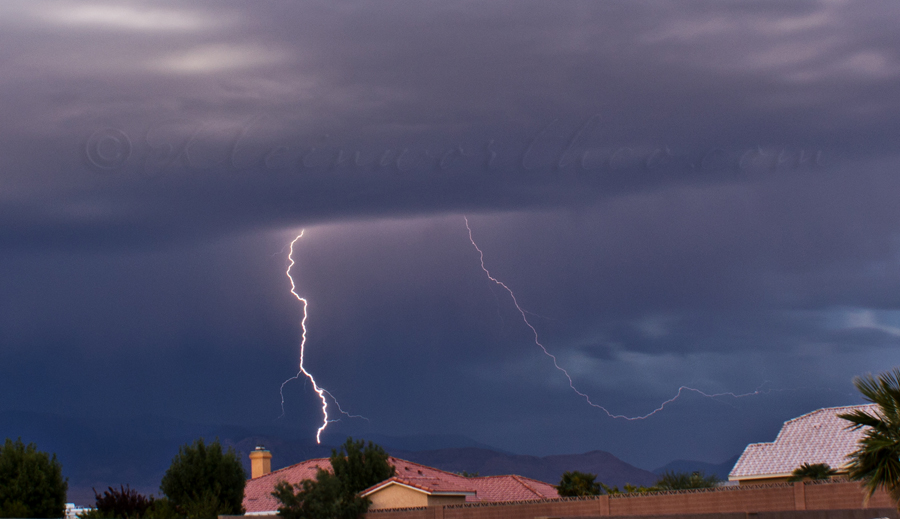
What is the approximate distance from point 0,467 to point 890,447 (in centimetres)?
2797

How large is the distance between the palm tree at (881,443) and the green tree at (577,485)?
30.1m

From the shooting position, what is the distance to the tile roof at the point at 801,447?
34031 millimetres

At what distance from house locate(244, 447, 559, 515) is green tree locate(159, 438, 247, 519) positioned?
2517 millimetres

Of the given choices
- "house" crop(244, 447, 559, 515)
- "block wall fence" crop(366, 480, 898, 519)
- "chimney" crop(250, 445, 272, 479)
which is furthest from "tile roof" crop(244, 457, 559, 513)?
"block wall fence" crop(366, 480, 898, 519)

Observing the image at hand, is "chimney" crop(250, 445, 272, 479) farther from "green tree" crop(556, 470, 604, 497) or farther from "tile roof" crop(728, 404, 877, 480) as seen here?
"tile roof" crop(728, 404, 877, 480)

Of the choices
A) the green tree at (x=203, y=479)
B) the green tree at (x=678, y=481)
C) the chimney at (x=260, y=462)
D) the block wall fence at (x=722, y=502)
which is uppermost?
the chimney at (x=260, y=462)

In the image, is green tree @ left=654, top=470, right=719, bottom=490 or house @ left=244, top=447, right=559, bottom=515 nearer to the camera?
house @ left=244, top=447, right=559, bottom=515

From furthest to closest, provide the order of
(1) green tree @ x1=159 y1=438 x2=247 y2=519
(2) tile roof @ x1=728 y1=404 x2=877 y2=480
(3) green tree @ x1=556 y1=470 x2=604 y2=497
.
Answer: (3) green tree @ x1=556 y1=470 x2=604 y2=497
(2) tile roof @ x1=728 y1=404 x2=877 y2=480
(1) green tree @ x1=159 y1=438 x2=247 y2=519

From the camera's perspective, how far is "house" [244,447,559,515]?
33.3 metres

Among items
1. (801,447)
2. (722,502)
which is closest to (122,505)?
(722,502)

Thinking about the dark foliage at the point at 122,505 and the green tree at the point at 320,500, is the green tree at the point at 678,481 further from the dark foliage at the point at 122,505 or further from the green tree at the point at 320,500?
the dark foliage at the point at 122,505

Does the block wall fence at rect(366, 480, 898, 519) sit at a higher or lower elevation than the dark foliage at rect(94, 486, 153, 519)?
lower

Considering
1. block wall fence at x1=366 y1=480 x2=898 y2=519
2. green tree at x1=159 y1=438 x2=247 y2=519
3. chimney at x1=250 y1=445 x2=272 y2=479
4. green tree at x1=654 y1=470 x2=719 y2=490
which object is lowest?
block wall fence at x1=366 y1=480 x2=898 y2=519

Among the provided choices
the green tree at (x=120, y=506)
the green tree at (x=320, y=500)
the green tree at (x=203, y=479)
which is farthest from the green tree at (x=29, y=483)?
the green tree at (x=320, y=500)
